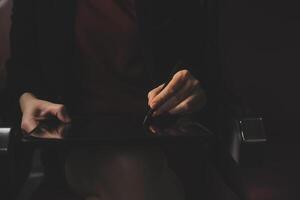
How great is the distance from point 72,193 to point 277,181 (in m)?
0.35

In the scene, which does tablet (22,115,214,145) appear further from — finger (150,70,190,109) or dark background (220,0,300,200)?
dark background (220,0,300,200)

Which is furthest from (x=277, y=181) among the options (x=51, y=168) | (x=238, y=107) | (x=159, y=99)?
(x=51, y=168)

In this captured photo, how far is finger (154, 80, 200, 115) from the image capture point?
722mm

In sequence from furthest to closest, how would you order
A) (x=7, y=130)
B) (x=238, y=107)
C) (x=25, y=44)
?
(x=25, y=44) → (x=238, y=107) → (x=7, y=130)

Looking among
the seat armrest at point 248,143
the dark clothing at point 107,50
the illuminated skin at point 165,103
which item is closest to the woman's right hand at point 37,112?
the illuminated skin at point 165,103

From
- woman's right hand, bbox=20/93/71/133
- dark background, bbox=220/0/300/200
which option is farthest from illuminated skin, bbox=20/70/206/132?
dark background, bbox=220/0/300/200

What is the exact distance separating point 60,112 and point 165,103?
6.2 inches

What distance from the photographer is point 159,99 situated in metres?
0.71

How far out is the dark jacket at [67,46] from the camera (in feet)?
2.76

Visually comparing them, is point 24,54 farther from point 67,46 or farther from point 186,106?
point 186,106

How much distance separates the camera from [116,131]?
0.66 meters

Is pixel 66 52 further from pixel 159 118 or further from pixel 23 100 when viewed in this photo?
pixel 159 118

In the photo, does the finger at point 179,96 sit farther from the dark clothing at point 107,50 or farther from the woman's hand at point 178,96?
the dark clothing at point 107,50

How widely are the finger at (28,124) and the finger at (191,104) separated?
0.67 ft
